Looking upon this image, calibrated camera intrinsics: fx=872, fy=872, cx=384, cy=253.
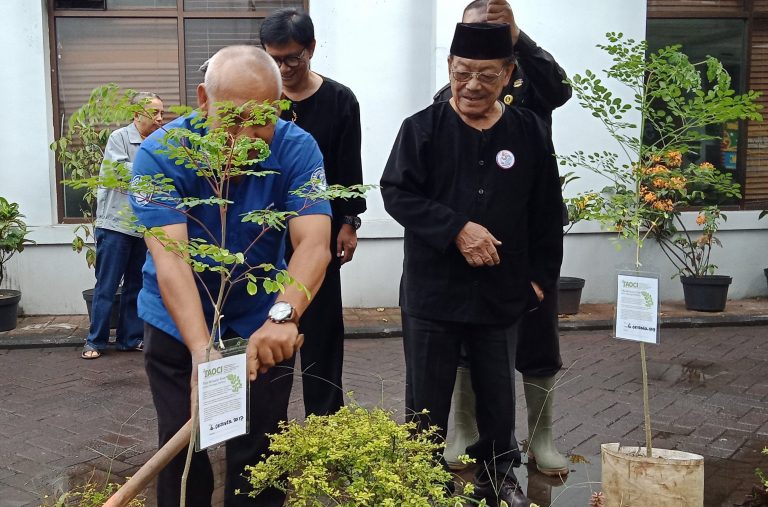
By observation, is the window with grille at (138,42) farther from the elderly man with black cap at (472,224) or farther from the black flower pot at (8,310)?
the elderly man with black cap at (472,224)

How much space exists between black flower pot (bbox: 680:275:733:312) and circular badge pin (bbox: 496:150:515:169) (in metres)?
5.98

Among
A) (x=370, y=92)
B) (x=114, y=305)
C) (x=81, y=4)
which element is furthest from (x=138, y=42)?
(x=114, y=305)

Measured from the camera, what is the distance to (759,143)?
9.89 meters

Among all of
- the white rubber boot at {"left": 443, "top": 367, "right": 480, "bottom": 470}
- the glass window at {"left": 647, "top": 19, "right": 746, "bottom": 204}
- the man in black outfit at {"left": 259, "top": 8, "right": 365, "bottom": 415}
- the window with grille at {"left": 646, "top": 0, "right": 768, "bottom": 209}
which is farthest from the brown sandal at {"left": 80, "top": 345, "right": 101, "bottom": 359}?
the window with grille at {"left": 646, "top": 0, "right": 768, "bottom": 209}

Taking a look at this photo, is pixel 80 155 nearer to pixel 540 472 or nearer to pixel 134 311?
pixel 134 311

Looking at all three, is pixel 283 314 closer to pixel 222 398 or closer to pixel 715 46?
pixel 222 398

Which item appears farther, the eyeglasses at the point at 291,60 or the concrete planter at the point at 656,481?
the eyeglasses at the point at 291,60

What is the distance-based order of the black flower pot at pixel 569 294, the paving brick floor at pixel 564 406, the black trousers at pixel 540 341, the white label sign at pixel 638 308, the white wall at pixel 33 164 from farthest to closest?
1. the black flower pot at pixel 569 294
2. the white wall at pixel 33 164
3. the paving brick floor at pixel 564 406
4. the black trousers at pixel 540 341
5. the white label sign at pixel 638 308

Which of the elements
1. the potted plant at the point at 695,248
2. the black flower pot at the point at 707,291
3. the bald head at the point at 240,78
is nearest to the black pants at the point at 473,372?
the bald head at the point at 240,78

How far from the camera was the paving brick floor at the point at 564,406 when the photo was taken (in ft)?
14.7

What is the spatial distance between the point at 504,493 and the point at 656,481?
30.4 inches

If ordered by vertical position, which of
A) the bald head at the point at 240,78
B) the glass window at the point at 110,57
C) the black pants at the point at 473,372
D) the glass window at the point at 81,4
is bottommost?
the black pants at the point at 473,372

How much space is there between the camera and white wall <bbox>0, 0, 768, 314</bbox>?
830 centimetres

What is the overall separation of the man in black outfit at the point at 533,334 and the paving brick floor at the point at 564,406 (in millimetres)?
241
